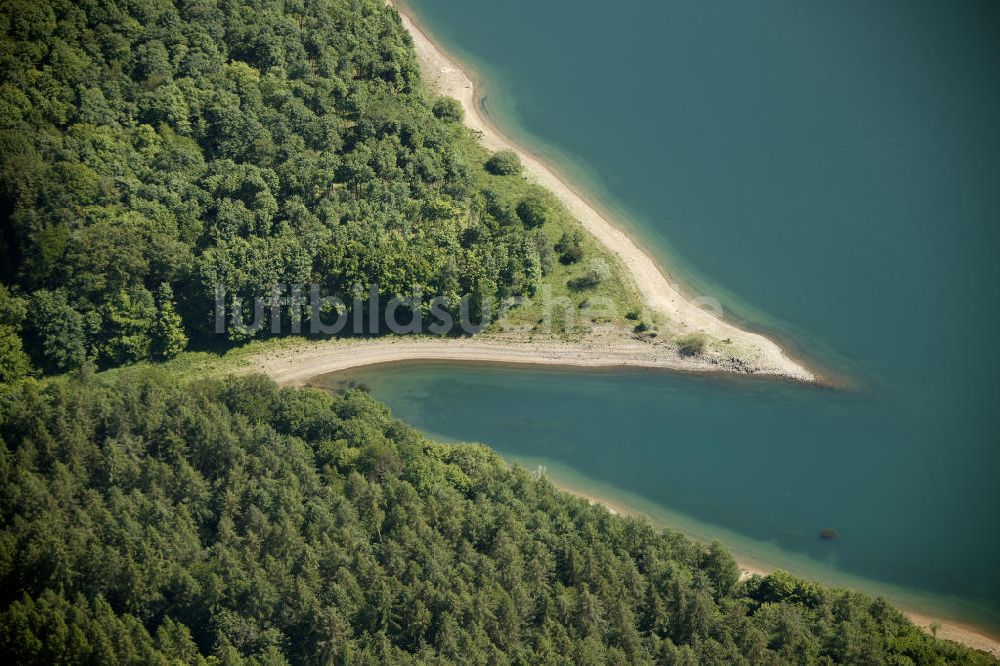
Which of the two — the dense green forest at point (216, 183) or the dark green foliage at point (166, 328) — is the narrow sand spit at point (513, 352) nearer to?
the dense green forest at point (216, 183)

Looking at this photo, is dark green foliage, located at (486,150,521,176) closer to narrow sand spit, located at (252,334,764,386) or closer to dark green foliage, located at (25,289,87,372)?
narrow sand spit, located at (252,334,764,386)

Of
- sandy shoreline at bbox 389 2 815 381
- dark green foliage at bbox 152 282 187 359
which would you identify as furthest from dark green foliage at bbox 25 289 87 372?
sandy shoreline at bbox 389 2 815 381

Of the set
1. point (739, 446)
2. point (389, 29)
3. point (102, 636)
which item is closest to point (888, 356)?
point (739, 446)

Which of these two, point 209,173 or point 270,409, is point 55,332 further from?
point 270,409

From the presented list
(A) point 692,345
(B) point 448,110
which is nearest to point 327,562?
(A) point 692,345

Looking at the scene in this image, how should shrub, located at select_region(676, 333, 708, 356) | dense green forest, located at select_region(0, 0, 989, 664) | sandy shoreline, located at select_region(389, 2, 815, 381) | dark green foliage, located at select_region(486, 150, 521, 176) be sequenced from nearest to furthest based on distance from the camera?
1. dense green forest, located at select_region(0, 0, 989, 664)
2. shrub, located at select_region(676, 333, 708, 356)
3. sandy shoreline, located at select_region(389, 2, 815, 381)
4. dark green foliage, located at select_region(486, 150, 521, 176)

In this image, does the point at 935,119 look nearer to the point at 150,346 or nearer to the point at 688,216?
the point at 688,216
